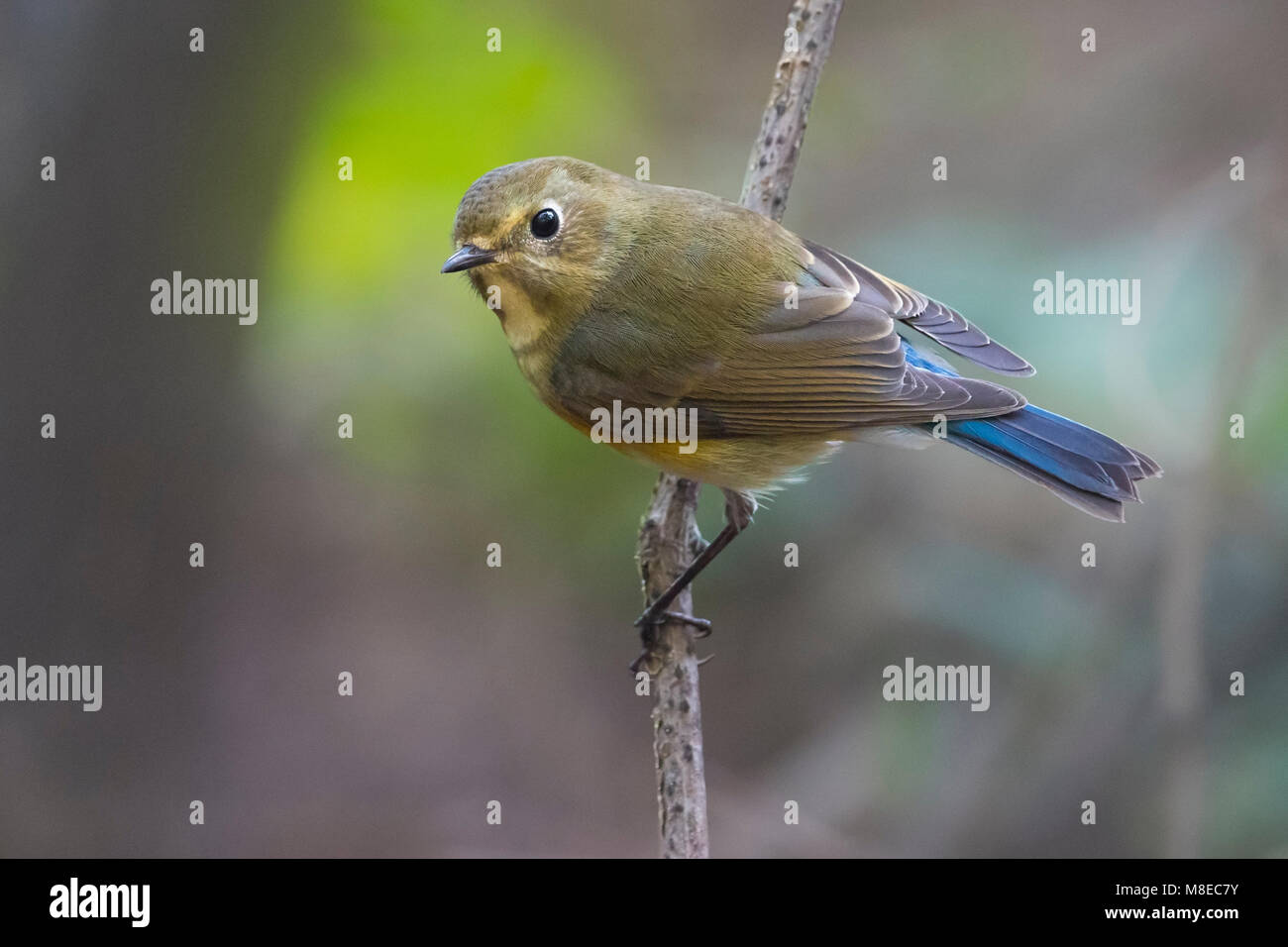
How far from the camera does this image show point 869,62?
5391 millimetres

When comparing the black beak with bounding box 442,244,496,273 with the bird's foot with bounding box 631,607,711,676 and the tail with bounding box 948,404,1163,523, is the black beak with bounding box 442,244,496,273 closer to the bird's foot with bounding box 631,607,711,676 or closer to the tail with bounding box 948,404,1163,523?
the bird's foot with bounding box 631,607,711,676

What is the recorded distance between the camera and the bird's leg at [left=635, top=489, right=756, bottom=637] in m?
3.79

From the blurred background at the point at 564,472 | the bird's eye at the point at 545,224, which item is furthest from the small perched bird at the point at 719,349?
the blurred background at the point at 564,472

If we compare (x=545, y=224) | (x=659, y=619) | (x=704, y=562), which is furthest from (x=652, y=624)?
(x=545, y=224)

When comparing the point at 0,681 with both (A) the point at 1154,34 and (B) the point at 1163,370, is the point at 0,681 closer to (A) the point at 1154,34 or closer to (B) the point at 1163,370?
(B) the point at 1163,370

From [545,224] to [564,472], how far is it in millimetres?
1307

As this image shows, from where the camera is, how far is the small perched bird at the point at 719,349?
3.63m

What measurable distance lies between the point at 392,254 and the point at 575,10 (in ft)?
4.24

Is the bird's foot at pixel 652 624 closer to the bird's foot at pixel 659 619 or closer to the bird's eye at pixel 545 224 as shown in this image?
the bird's foot at pixel 659 619

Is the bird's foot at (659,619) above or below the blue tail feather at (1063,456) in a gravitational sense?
below

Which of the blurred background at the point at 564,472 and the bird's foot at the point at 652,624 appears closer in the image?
the bird's foot at the point at 652,624

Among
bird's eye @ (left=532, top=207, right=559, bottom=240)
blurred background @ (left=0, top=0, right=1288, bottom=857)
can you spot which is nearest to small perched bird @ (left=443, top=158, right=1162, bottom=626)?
bird's eye @ (left=532, top=207, right=559, bottom=240)

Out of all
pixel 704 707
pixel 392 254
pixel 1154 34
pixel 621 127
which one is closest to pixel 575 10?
pixel 621 127

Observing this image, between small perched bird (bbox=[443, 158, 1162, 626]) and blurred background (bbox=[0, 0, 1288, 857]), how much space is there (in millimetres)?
692
